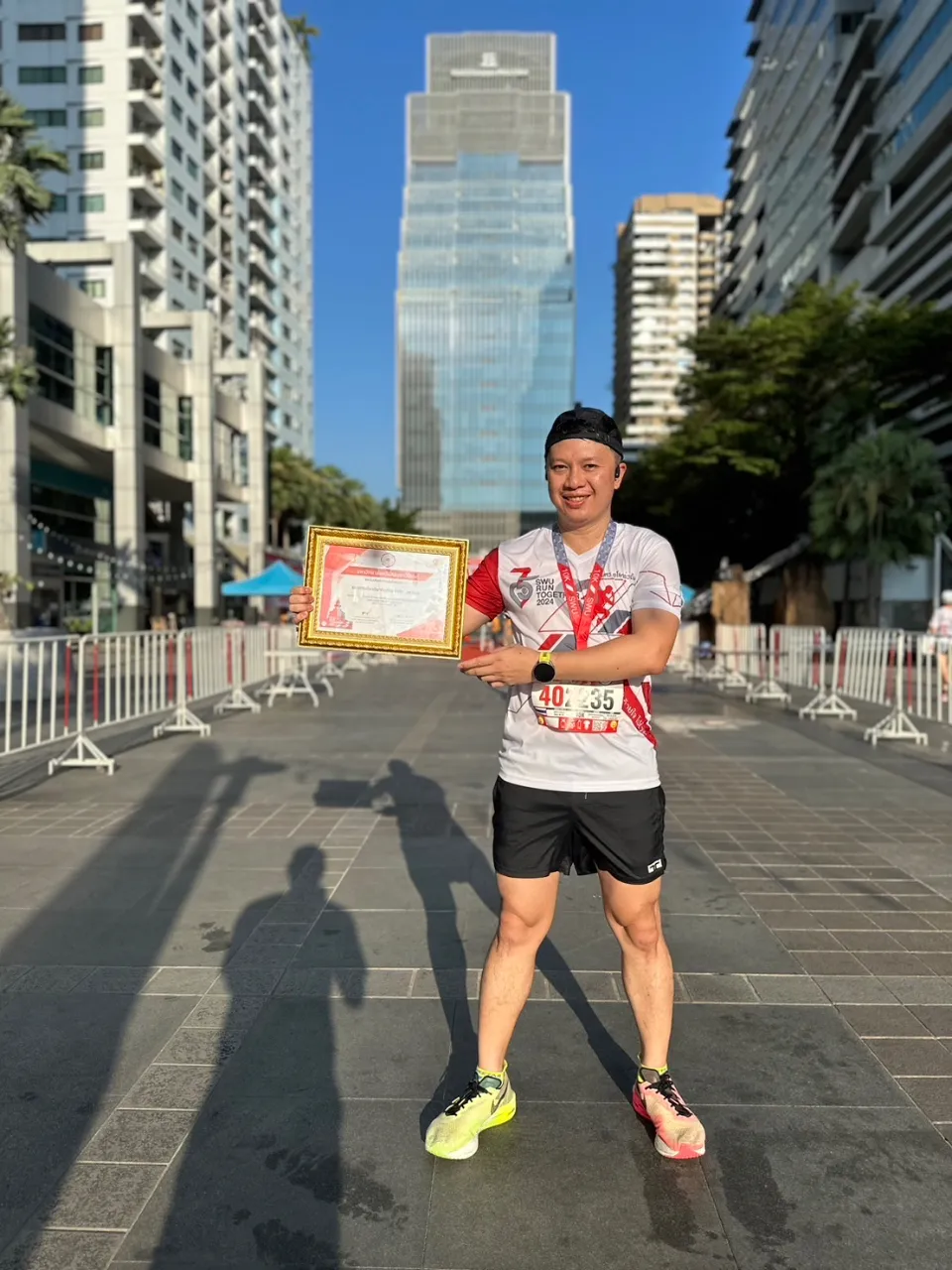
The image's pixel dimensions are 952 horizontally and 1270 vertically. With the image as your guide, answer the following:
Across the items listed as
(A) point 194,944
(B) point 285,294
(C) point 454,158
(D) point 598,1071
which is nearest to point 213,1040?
(A) point 194,944

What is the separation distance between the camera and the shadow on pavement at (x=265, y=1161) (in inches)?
79.8

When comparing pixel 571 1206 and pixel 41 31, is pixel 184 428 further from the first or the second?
pixel 571 1206

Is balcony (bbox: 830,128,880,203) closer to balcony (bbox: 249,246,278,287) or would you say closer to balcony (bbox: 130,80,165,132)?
balcony (bbox: 130,80,165,132)

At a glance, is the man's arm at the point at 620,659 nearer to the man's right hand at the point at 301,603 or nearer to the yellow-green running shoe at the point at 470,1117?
the man's right hand at the point at 301,603

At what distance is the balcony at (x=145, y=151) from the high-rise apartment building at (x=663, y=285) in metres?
105

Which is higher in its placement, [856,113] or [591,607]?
[856,113]

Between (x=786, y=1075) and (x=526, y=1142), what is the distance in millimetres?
884

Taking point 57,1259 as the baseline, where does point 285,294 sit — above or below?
above

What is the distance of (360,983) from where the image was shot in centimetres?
347

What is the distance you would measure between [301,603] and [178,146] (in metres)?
58.9

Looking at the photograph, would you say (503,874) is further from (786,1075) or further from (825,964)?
(825,964)

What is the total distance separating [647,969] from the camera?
2.51 metres

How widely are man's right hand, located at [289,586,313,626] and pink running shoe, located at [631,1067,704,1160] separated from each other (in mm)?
1585

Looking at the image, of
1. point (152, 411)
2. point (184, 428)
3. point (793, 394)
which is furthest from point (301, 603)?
point (793, 394)
